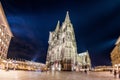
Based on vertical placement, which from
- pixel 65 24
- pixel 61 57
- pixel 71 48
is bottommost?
pixel 61 57

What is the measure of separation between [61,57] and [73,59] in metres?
11.4

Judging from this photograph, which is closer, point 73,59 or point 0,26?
point 0,26

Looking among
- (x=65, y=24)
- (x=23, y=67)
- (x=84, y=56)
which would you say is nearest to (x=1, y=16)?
(x=23, y=67)

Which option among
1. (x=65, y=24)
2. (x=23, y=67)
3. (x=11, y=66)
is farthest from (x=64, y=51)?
(x=11, y=66)

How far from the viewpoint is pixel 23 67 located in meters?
80.0

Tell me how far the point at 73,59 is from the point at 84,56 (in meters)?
42.9

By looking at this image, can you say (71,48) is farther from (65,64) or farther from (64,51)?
(65,64)

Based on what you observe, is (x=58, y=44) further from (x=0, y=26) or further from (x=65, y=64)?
(x=0, y=26)

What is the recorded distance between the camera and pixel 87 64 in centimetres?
16325

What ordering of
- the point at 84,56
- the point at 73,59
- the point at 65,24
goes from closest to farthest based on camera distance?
the point at 73,59 → the point at 65,24 → the point at 84,56

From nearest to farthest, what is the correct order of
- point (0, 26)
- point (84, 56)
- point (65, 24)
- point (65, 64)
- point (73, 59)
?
point (0, 26)
point (65, 64)
point (73, 59)
point (65, 24)
point (84, 56)

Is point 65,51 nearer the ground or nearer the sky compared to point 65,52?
nearer the sky

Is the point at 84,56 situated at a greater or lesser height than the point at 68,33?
lesser

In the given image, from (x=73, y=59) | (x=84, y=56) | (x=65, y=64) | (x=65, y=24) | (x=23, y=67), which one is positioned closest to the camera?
(x=23, y=67)
